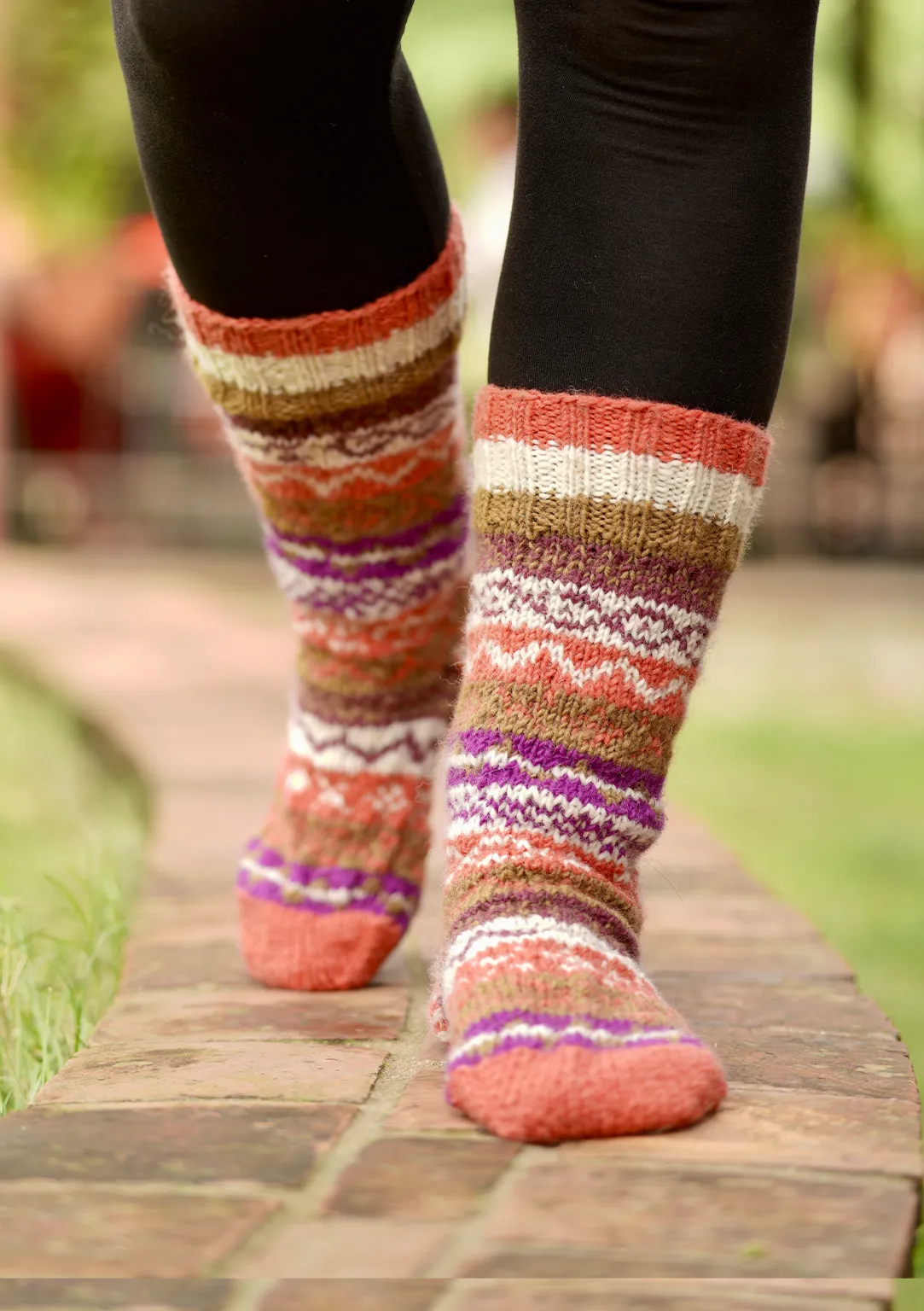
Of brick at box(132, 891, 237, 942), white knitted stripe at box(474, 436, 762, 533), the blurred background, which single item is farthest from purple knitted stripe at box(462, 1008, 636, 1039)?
the blurred background

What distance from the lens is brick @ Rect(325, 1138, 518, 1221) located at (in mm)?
710

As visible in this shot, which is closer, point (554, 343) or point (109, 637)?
point (554, 343)

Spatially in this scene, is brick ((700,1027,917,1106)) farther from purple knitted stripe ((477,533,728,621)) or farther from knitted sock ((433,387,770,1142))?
purple knitted stripe ((477,533,728,621))

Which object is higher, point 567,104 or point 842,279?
point 567,104

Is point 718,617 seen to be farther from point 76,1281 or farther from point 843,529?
point 843,529

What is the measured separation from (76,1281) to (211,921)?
0.67m

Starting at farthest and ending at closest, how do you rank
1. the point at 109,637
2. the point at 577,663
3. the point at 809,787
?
the point at 109,637 < the point at 809,787 < the point at 577,663

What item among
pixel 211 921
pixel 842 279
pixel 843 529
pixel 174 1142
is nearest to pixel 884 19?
pixel 842 279

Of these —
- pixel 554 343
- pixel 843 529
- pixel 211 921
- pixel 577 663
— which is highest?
pixel 554 343

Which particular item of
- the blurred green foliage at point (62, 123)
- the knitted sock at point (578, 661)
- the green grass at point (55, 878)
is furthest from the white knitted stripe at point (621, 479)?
the blurred green foliage at point (62, 123)

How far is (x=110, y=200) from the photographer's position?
8.09 m

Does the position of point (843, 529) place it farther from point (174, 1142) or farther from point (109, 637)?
point (174, 1142)

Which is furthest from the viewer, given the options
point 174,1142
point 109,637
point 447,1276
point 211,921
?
point 109,637

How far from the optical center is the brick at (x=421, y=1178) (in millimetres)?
710
